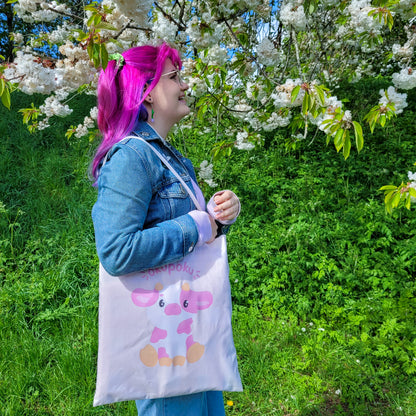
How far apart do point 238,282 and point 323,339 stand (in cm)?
76

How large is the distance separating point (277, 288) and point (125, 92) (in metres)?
2.10

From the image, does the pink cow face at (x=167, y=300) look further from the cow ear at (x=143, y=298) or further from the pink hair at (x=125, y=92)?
the pink hair at (x=125, y=92)

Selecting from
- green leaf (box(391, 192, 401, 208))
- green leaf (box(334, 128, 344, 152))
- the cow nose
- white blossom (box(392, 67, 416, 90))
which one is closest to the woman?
the cow nose

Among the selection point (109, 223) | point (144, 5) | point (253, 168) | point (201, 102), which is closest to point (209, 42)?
point (201, 102)

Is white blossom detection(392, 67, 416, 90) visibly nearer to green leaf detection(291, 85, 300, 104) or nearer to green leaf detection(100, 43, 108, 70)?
green leaf detection(291, 85, 300, 104)

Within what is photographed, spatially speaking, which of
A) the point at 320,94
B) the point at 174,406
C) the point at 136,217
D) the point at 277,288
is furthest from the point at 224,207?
the point at 277,288

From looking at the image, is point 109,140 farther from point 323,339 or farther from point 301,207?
point 301,207

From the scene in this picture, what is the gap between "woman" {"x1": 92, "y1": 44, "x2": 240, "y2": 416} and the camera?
2.99 feet

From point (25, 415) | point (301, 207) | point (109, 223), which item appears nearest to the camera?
point (109, 223)

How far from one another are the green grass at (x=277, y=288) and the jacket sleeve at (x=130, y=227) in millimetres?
786

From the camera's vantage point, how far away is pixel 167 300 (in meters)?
0.94

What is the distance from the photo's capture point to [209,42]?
195 cm

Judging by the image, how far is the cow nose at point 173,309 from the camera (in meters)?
0.94

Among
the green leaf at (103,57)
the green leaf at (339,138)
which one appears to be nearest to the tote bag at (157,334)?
the green leaf at (103,57)
